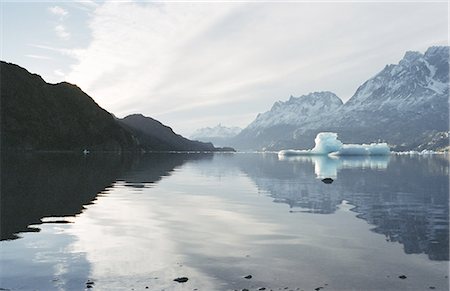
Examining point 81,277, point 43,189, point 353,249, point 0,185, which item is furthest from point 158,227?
point 0,185

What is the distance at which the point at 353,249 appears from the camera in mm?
23969

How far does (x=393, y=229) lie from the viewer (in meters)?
30.2

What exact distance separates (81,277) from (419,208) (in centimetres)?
3538

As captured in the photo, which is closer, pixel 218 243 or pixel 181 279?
pixel 181 279

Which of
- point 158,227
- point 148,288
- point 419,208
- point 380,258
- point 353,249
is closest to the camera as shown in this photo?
point 148,288

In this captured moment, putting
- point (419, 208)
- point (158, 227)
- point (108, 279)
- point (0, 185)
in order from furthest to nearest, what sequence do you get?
point (0, 185), point (419, 208), point (158, 227), point (108, 279)

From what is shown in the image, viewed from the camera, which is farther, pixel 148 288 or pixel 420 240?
pixel 420 240

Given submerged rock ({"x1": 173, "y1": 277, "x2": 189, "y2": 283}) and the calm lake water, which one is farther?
the calm lake water

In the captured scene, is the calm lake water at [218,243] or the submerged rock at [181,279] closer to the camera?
the submerged rock at [181,279]

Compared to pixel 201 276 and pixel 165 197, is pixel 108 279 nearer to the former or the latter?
pixel 201 276

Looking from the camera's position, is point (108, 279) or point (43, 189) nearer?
point (108, 279)

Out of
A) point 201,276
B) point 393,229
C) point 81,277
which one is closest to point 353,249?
point 393,229

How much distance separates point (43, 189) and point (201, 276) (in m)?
38.1

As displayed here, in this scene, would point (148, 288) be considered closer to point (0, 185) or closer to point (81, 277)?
point (81, 277)
